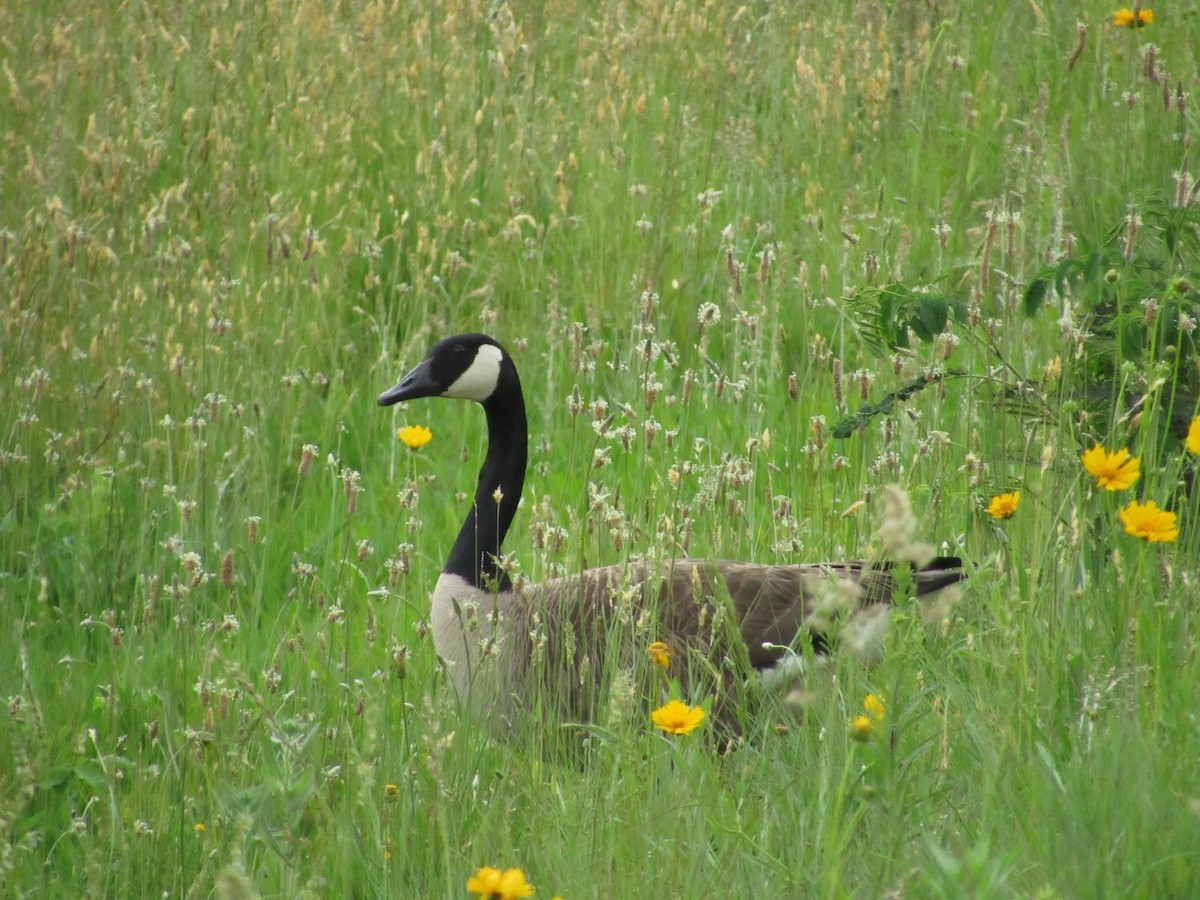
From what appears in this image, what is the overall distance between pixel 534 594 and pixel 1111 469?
1.52m

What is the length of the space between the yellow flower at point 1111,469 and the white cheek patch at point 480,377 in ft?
6.44

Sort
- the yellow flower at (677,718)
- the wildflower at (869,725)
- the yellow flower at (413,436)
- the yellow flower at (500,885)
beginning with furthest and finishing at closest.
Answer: the yellow flower at (413,436) → the yellow flower at (677,718) → the wildflower at (869,725) → the yellow flower at (500,885)

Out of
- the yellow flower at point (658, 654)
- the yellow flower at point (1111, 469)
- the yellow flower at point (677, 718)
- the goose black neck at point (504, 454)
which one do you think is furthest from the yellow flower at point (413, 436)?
the yellow flower at point (1111, 469)

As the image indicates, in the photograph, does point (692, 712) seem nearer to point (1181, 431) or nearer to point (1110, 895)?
point (1110, 895)

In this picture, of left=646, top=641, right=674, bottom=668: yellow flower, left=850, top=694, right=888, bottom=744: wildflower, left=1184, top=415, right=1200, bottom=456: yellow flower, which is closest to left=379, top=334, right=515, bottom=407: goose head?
left=646, top=641, right=674, bottom=668: yellow flower

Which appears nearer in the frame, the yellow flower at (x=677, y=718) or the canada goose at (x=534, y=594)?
the yellow flower at (x=677, y=718)

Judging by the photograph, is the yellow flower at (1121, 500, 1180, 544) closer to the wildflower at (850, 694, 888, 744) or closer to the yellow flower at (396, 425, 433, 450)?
the wildflower at (850, 694, 888, 744)

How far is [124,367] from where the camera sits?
4.41 meters

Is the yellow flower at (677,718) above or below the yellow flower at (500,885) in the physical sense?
below

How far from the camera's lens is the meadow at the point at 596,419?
2451mm

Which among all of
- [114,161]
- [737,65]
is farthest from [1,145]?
[737,65]

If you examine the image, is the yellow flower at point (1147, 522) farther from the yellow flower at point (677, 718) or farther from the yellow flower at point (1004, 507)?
the yellow flower at point (677, 718)

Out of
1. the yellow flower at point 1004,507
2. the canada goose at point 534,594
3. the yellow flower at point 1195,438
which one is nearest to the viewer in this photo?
the yellow flower at point 1195,438

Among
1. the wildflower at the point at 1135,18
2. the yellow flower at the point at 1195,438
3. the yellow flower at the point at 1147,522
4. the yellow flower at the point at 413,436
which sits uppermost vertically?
the wildflower at the point at 1135,18
